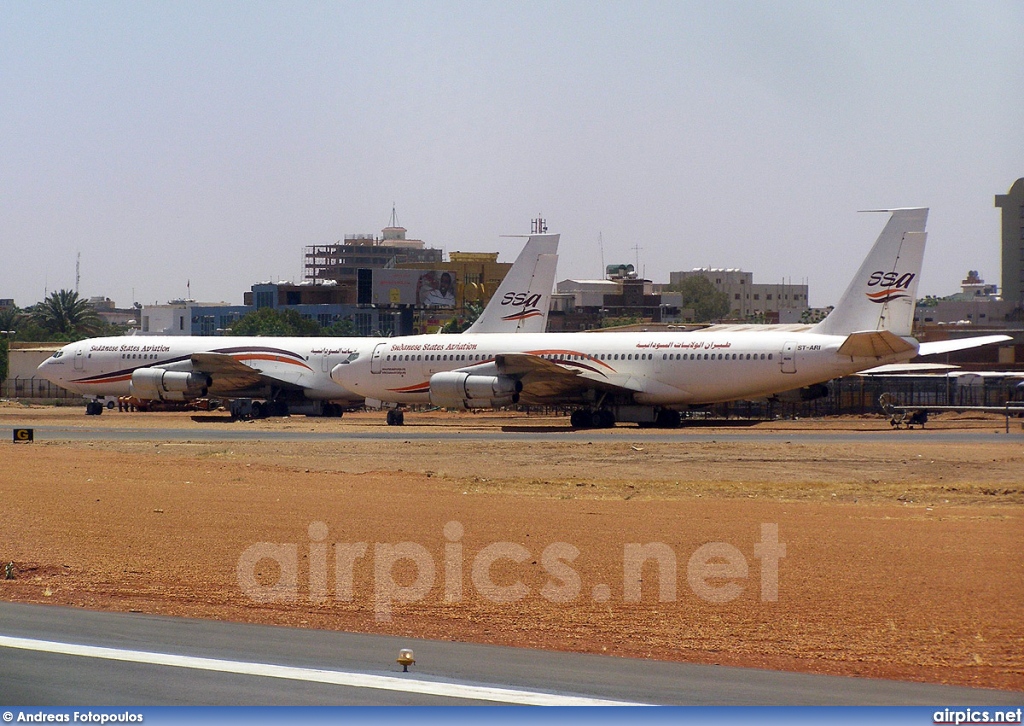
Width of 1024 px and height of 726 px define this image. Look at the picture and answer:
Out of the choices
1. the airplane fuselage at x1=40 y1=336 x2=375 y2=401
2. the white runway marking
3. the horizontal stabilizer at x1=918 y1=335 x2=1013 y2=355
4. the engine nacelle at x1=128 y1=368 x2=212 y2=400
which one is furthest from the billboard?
the white runway marking

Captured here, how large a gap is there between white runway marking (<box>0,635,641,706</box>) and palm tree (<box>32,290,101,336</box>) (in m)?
111

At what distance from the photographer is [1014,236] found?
92875 mm

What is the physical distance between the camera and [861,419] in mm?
50906

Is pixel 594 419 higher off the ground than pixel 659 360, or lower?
lower

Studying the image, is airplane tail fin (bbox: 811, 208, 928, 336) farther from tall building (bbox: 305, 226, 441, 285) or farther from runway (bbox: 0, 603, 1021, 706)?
tall building (bbox: 305, 226, 441, 285)

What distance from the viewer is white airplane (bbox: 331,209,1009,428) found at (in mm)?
39844

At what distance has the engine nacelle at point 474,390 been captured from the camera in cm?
4350

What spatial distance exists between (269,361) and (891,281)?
27.0m

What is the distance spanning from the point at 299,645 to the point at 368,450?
2306 centimetres

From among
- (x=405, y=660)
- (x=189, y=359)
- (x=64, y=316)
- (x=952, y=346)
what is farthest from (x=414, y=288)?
(x=405, y=660)

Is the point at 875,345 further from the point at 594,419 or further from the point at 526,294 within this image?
the point at 526,294

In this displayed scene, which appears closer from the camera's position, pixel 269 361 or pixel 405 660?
pixel 405 660

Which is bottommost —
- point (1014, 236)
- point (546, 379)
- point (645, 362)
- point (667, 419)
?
point (667, 419)

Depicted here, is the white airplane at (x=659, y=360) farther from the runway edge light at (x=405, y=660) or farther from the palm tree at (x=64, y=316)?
the palm tree at (x=64, y=316)
